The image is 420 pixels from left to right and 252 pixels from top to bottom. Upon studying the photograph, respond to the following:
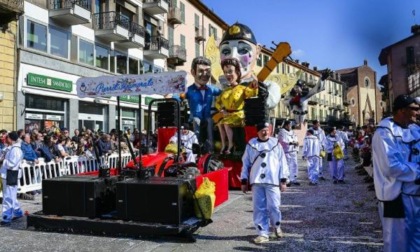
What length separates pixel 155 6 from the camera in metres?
28.3

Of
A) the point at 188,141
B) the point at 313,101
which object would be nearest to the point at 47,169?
the point at 188,141

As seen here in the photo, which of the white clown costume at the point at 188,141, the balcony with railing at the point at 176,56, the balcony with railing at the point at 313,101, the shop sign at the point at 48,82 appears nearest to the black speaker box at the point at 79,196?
the white clown costume at the point at 188,141

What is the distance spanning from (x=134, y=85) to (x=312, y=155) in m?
7.92

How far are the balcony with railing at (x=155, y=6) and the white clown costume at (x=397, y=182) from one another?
1033 inches

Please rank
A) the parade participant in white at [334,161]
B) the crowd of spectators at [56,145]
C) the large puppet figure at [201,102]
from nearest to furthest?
the crowd of spectators at [56,145], the large puppet figure at [201,102], the parade participant in white at [334,161]

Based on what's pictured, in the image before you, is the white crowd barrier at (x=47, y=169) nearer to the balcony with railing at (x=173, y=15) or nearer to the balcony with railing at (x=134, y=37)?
the balcony with railing at (x=134, y=37)

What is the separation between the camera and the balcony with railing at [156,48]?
1126 inches

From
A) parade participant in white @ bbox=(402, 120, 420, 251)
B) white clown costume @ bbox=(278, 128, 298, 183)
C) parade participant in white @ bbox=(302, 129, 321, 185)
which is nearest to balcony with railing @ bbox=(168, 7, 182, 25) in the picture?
parade participant in white @ bbox=(302, 129, 321, 185)

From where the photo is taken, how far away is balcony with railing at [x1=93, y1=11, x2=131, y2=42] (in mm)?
22844

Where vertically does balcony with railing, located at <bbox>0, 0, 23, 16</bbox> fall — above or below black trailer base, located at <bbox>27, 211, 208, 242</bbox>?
above

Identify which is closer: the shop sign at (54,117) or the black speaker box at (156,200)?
the black speaker box at (156,200)

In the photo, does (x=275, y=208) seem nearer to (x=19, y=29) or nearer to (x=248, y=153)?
(x=248, y=153)

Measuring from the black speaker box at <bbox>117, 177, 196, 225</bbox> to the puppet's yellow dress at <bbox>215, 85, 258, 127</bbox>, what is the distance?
4.19 metres

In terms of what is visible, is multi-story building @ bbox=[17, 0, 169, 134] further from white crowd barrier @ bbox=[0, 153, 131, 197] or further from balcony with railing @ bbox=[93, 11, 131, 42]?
white crowd barrier @ bbox=[0, 153, 131, 197]
